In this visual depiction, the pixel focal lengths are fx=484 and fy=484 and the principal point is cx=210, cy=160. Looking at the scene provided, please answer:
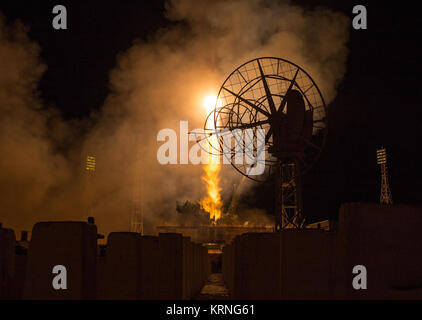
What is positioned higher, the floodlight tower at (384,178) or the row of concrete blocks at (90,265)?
the floodlight tower at (384,178)

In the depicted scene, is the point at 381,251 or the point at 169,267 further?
the point at 169,267

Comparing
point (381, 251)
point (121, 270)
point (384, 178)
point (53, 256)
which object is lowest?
point (121, 270)

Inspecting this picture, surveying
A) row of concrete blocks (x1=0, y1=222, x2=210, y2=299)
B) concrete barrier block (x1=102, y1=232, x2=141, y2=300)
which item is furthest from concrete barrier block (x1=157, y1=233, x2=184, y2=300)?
concrete barrier block (x1=102, y1=232, x2=141, y2=300)

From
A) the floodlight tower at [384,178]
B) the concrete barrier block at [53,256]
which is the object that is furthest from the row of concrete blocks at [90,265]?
the floodlight tower at [384,178]

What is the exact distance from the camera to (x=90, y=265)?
7.45 m

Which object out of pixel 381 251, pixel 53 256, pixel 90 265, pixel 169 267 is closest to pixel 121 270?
pixel 90 265

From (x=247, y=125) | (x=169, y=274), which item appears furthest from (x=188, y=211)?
(x=169, y=274)

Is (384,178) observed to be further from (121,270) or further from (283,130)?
(121,270)

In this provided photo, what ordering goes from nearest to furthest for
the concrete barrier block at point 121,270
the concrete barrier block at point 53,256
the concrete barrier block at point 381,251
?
1. the concrete barrier block at point 381,251
2. the concrete barrier block at point 53,256
3. the concrete barrier block at point 121,270

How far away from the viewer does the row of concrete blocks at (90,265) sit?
22.9ft

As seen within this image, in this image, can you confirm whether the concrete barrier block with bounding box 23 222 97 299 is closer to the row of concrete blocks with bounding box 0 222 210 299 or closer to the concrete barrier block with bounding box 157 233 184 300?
the row of concrete blocks with bounding box 0 222 210 299

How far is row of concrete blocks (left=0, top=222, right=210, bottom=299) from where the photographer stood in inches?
275

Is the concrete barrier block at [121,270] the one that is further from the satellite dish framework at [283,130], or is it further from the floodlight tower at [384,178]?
the floodlight tower at [384,178]
